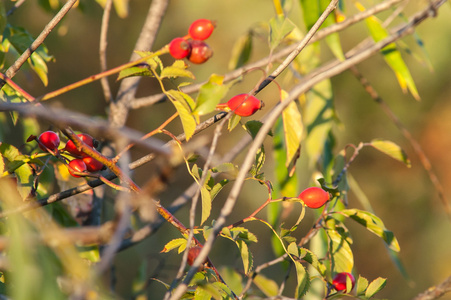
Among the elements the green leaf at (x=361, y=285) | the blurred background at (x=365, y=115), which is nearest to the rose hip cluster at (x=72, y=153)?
the green leaf at (x=361, y=285)

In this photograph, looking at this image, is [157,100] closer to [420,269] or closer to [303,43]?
[303,43]

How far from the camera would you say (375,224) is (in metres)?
0.75

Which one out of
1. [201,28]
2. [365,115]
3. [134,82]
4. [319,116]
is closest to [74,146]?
[201,28]

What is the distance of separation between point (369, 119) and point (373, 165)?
0.34 m

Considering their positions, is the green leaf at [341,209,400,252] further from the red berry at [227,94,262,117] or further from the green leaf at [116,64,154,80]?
the green leaf at [116,64,154,80]

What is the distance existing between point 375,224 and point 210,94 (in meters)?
0.37

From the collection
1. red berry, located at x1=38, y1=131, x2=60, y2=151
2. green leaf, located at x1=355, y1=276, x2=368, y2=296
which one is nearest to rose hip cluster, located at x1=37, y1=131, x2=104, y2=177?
red berry, located at x1=38, y1=131, x2=60, y2=151

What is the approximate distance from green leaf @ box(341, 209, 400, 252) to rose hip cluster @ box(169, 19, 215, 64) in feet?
1.06

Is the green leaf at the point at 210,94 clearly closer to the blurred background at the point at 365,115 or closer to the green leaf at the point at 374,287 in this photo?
the green leaf at the point at 374,287

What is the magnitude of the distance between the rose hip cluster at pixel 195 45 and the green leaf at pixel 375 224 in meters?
0.32

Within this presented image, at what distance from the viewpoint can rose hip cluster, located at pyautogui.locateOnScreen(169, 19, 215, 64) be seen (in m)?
0.67

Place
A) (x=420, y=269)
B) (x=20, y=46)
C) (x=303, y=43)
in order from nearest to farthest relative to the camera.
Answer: (x=303, y=43) < (x=20, y=46) < (x=420, y=269)

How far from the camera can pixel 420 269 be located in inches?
117

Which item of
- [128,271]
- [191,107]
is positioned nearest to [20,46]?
[191,107]
